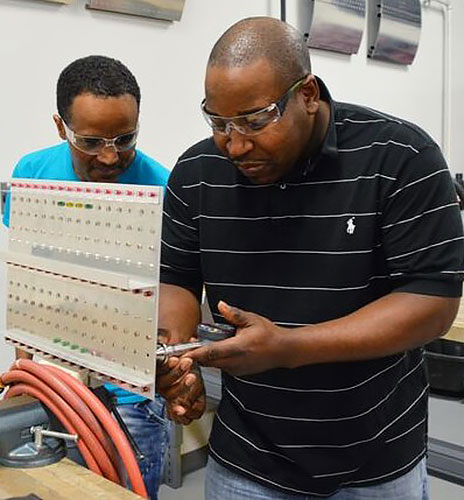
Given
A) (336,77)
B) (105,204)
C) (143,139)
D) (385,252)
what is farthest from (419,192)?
(336,77)

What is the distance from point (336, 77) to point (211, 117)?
2493 millimetres

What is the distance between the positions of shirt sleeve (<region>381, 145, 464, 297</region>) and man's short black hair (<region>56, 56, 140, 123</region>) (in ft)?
2.18

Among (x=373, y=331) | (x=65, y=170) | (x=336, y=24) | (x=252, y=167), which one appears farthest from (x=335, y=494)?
(x=336, y=24)

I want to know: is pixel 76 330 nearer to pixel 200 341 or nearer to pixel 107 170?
pixel 200 341

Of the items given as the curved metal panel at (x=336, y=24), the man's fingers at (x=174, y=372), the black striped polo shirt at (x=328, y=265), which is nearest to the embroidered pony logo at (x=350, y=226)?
the black striped polo shirt at (x=328, y=265)

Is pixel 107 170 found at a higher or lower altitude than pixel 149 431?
higher

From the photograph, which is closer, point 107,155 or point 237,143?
point 237,143

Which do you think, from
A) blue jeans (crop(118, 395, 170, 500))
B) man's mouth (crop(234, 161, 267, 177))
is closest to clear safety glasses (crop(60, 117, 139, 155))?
man's mouth (crop(234, 161, 267, 177))

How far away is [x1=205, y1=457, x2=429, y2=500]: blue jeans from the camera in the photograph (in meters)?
1.12

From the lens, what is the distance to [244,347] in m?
0.91

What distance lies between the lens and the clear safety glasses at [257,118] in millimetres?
968

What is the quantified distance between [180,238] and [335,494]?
0.53m

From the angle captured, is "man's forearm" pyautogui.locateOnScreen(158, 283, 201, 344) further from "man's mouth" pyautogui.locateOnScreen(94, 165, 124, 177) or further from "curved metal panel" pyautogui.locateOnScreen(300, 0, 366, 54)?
"curved metal panel" pyautogui.locateOnScreen(300, 0, 366, 54)

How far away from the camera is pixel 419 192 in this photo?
997 mm
